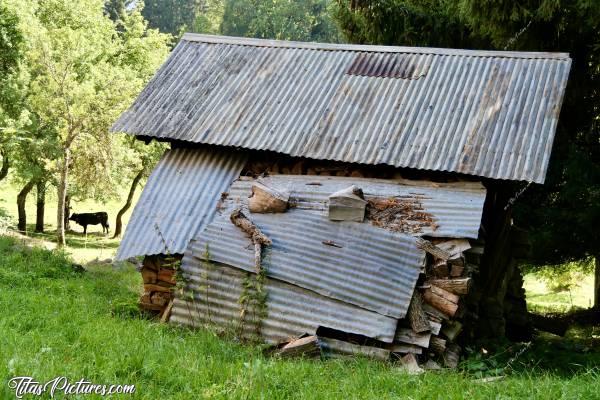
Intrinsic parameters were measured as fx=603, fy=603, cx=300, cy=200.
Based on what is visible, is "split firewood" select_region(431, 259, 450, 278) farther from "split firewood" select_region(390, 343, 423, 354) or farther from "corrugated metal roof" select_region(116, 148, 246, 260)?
"corrugated metal roof" select_region(116, 148, 246, 260)

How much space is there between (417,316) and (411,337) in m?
0.27

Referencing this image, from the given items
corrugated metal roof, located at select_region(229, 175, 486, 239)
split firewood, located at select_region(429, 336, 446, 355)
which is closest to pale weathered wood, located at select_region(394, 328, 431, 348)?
split firewood, located at select_region(429, 336, 446, 355)

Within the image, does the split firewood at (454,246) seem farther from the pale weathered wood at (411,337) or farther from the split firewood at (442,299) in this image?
the pale weathered wood at (411,337)

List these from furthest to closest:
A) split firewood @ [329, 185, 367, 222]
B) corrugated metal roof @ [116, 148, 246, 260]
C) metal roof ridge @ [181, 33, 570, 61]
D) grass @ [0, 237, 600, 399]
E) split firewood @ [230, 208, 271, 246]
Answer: metal roof ridge @ [181, 33, 570, 61]
corrugated metal roof @ [116, 148, 246, 260]
split firewood @ [329, 185, 367, 222]
split firewood @ [230, 208, 271, 246]
grass @ [0, 237, 600, 399]

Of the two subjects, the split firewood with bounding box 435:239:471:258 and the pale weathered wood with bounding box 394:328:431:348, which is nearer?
the pale weathered wood with bounding box 394:328:431:348

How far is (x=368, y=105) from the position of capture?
1008 centimetres

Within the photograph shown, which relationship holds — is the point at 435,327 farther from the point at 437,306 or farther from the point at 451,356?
the point at 451,356

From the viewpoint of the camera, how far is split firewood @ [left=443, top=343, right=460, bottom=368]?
24.7 feet

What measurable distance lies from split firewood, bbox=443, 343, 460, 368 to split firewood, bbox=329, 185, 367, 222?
2.10 meters

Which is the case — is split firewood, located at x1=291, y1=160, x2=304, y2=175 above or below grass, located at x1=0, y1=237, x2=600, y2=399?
above

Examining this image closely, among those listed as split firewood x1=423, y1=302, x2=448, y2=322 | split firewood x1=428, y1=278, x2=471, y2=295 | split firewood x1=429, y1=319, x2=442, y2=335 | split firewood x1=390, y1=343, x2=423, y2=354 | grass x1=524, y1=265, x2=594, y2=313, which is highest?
split firewood x1=428, y1=278, x2=471, y2=295

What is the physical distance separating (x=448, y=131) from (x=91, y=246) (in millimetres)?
17775

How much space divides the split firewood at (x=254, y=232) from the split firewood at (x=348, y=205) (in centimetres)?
104

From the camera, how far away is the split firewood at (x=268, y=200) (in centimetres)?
888
